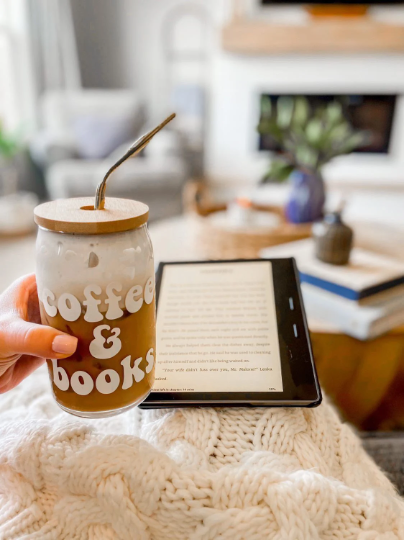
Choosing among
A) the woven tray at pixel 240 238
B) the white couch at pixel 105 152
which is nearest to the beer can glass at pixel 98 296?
the woven tray at pixel 240 238

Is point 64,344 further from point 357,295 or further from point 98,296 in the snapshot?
point 357,295

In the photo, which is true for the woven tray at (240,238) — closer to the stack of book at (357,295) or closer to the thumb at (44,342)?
the stack of book at (357,295)

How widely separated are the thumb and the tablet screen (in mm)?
142

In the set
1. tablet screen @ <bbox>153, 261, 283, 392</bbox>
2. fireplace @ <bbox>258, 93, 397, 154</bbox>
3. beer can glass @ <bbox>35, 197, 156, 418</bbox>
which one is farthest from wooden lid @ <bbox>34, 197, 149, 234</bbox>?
fireplace @ <bbox>258, 93, 397, 154</bbox>

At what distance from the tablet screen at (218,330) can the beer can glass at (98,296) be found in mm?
91

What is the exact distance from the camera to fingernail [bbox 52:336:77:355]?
39 centimetres

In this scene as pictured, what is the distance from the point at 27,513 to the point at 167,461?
138mm

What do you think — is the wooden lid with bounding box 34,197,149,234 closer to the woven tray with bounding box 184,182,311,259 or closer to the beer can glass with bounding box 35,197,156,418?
the beer can glass with bounding box 35,197,156,418

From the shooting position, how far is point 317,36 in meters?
3.14

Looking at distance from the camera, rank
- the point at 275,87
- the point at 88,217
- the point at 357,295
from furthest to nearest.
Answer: the point at 275,87
the point at 357,295
the point at 88,217

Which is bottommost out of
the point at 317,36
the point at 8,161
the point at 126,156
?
the point at 8,161

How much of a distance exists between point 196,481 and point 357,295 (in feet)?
2.38

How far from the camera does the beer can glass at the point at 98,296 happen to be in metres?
0.37

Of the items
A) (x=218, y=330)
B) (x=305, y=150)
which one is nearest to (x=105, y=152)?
(x=305, y=150)
